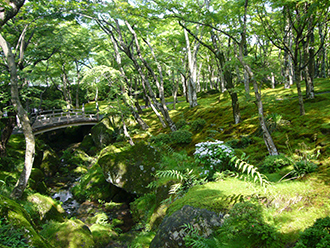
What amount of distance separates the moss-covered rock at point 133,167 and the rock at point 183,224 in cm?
480

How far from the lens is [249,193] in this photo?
400 centimetres

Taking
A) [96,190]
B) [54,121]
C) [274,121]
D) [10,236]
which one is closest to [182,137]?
[274,121]

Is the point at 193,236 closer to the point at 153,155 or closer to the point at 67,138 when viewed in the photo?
the point at 153,155

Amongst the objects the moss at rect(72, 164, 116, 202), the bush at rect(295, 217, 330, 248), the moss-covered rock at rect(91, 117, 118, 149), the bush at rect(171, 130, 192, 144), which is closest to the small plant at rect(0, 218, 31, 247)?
the bush at rect(295, 217, 330, 248)

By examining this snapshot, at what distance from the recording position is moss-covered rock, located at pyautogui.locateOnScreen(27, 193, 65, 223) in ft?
24.7

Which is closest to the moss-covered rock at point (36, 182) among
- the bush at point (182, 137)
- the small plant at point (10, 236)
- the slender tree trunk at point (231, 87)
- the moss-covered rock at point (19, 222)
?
the bush at point (182, 137)

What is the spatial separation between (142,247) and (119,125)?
52.6 ft

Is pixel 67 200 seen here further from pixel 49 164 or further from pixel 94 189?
pixel 49 164

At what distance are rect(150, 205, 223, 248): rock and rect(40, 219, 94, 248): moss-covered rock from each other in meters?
3.09

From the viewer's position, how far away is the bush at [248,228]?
9.52 ft

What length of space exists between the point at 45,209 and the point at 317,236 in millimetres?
8752

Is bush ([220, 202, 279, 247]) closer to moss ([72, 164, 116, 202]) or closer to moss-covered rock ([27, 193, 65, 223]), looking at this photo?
moss-covered rock ([27, 193, 65, 223])

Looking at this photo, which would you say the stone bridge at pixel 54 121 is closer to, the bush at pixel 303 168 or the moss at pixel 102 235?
the moss at pixel 102 235

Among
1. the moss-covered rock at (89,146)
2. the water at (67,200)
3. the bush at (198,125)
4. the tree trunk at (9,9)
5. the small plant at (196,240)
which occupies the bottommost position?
the water at (67,200)
